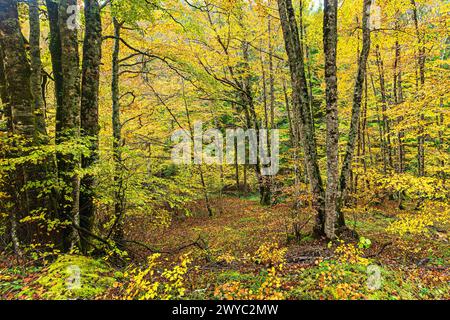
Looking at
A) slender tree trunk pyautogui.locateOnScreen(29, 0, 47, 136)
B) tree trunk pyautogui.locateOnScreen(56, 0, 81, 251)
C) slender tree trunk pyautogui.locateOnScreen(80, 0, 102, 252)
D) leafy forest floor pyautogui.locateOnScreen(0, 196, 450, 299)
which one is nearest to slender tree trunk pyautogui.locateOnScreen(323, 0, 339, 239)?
leafy forest floor pyautogui.locateOnScreen(0, 196, 450, 299)

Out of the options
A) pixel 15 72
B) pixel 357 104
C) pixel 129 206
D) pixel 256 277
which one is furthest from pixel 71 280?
pixel 357 104

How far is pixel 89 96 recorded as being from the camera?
239 inches

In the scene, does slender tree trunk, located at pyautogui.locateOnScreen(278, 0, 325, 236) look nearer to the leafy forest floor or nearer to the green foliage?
the leafy forest floor

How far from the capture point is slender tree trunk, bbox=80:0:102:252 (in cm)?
582

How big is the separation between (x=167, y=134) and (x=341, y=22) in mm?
11908

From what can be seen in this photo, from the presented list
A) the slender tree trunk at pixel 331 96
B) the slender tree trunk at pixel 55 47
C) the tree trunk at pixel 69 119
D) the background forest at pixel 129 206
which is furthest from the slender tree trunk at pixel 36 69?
the slender tree trunk at pixel 331 96

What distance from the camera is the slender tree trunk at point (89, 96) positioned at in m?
5.82

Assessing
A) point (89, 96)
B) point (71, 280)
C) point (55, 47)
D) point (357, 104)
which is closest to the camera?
point (71, 280)

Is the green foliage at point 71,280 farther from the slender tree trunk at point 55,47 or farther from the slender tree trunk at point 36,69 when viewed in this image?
the slender tree trunk at point 55,47

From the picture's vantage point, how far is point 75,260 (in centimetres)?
448

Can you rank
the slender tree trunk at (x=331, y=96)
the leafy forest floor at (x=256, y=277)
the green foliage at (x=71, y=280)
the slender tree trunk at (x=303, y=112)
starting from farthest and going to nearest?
the slender tree trunk at (x=303, y=112), the slender tree trunk at (x=331, y=96), the leafy forest floor at (x=256, y=277), the green foliage at (x=71, y=280)

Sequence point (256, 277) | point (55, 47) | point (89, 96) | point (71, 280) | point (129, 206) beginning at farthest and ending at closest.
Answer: point (129, 206) < point (89, 96) < point (55, 47) < point (256, 277) < point (71, 280)

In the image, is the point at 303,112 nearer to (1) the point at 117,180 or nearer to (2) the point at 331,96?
(2) the point at 331,96
